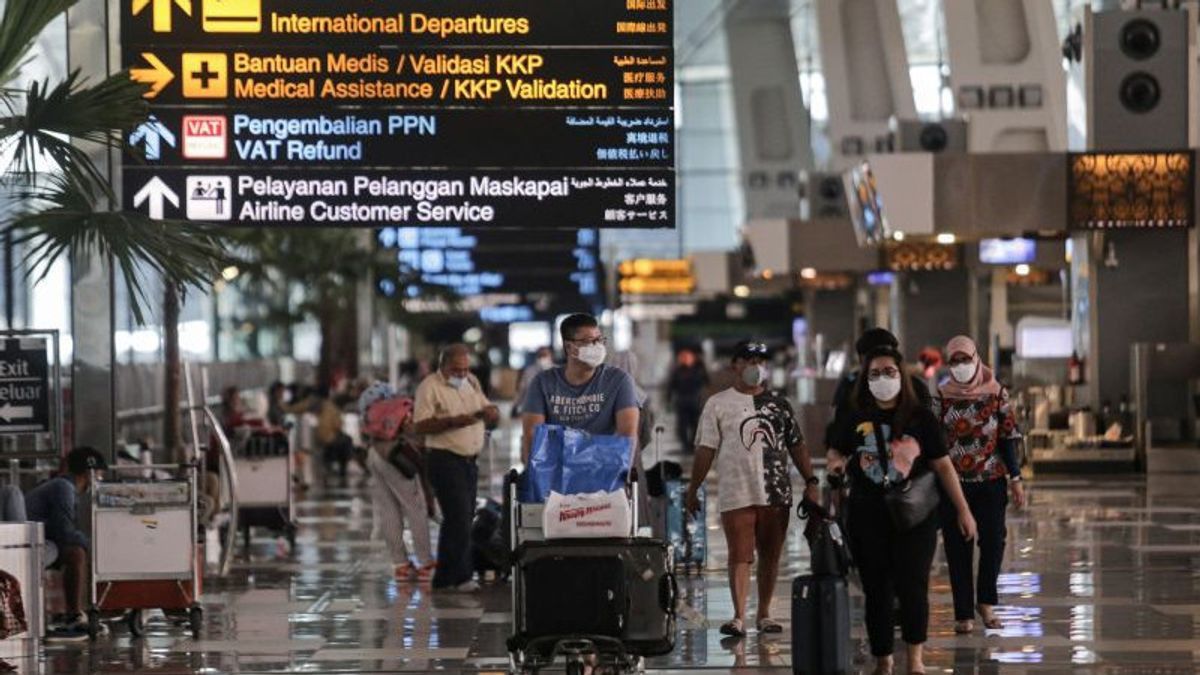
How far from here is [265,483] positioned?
21.7m

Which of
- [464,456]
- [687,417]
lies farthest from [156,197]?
[687,417]

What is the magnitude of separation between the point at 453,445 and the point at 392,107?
280 cm

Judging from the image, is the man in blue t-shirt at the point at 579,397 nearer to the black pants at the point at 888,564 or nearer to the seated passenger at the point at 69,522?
the black pants at the point at 888,564

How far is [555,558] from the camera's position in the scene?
1095cm

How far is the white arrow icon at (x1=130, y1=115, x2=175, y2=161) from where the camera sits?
15.4 meters

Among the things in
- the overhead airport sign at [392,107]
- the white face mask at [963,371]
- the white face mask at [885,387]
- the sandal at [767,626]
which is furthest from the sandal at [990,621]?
the overhead airport sign at [392,107]

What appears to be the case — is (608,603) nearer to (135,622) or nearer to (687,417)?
(135,622)

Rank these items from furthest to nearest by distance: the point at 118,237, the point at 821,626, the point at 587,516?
the point at 118,237, the point at 821,626, the point at 587,516

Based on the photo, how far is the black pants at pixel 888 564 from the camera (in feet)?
37.9

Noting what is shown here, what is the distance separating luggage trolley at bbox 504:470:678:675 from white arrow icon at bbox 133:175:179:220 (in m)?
5.34

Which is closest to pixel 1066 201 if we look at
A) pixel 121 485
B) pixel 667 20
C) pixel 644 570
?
pixel 667 20

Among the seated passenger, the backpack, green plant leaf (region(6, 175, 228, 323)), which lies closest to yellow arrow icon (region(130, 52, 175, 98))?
green plant leaf (region(6, 175, 228, 323))

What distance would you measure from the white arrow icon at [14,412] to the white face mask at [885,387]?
6240 millimetres

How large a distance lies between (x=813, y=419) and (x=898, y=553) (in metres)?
19.9
